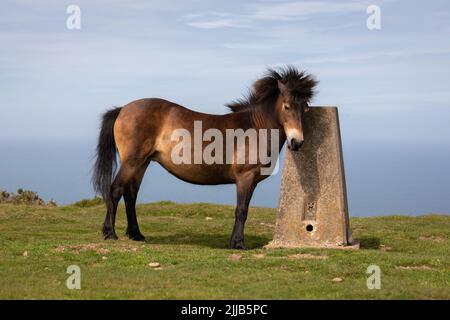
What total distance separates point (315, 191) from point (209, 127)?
2425 millimetres

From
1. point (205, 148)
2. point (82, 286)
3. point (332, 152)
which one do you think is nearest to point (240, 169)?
point (205, 148)

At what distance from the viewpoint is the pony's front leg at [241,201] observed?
1398 centimetres

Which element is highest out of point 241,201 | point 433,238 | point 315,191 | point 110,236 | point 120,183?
point 120,183

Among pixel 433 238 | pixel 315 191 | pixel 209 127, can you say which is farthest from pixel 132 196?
pixel 433 238

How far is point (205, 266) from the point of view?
11.6 meters

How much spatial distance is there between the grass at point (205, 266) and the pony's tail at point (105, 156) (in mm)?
1225

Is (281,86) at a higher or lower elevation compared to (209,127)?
higher

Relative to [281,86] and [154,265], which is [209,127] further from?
[154,265]

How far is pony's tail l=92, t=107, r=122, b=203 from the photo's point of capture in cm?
1488

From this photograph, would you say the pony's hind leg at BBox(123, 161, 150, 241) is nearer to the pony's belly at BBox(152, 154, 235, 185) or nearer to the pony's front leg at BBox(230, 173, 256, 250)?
the pony's belly at BBox(152, 154, 235, 185)

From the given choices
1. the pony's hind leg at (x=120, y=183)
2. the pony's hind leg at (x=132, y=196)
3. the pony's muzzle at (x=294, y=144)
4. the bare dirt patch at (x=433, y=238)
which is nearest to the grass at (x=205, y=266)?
the bare dirt patch at (x=433, y=238)

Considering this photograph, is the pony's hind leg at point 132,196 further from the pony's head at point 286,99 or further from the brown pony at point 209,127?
the pony's head at point 286,99

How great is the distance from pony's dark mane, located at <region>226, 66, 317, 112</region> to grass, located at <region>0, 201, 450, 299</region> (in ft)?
9.38

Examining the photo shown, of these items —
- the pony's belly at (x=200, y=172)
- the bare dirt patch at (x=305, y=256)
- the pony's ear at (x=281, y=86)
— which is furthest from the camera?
the pony's belly at (x=200, y=172)
